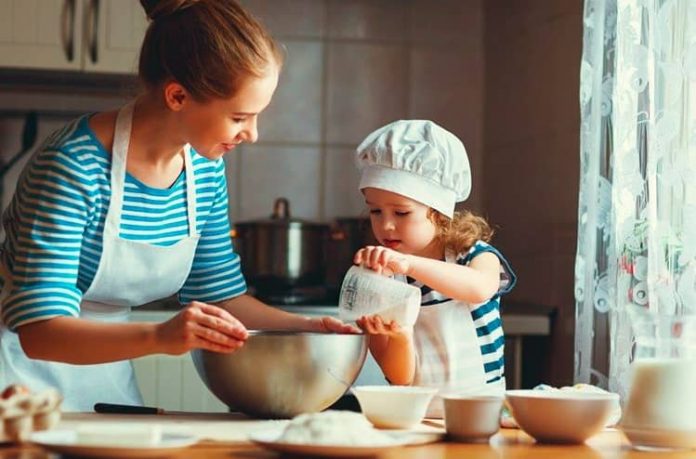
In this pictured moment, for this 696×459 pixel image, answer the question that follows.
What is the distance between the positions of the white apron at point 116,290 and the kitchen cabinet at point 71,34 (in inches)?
49.8

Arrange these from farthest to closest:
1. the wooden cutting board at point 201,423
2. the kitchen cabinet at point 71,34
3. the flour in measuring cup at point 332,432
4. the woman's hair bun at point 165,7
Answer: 1. the kitchen cabinet at point 71,34
2. the woman's hair bun at point 165,7
3. the wooden cutting board at point 201,423
4. the flour in measuring cup at point 332,432

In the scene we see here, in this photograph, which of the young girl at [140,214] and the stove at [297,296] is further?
the stove at [297,296]

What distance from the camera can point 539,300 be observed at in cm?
305

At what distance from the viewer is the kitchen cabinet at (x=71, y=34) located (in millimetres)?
3041

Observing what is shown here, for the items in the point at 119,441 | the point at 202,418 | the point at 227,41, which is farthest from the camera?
the point at 227,41

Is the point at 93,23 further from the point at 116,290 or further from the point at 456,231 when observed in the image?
the point at 456,231

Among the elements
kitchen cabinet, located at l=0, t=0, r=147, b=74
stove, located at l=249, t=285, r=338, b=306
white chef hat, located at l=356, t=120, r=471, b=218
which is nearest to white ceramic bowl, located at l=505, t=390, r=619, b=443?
white chef hat, located at l=356, t=120, r=471, b=218

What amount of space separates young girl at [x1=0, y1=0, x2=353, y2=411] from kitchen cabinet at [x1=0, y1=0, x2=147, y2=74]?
50.5 inches

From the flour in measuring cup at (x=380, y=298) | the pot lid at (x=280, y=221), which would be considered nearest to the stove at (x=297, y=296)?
the pot lid at (x=280, y=221)

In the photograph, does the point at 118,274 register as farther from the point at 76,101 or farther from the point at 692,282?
the point at 76,101

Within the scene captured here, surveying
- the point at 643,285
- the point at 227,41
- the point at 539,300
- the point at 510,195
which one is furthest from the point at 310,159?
the point at 227,41

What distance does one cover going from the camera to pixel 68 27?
3062 mm

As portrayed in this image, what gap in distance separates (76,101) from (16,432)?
2.23 m

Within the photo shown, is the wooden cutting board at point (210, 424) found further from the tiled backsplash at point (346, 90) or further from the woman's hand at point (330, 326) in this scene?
the tiled backsplash at point (346, 90)
